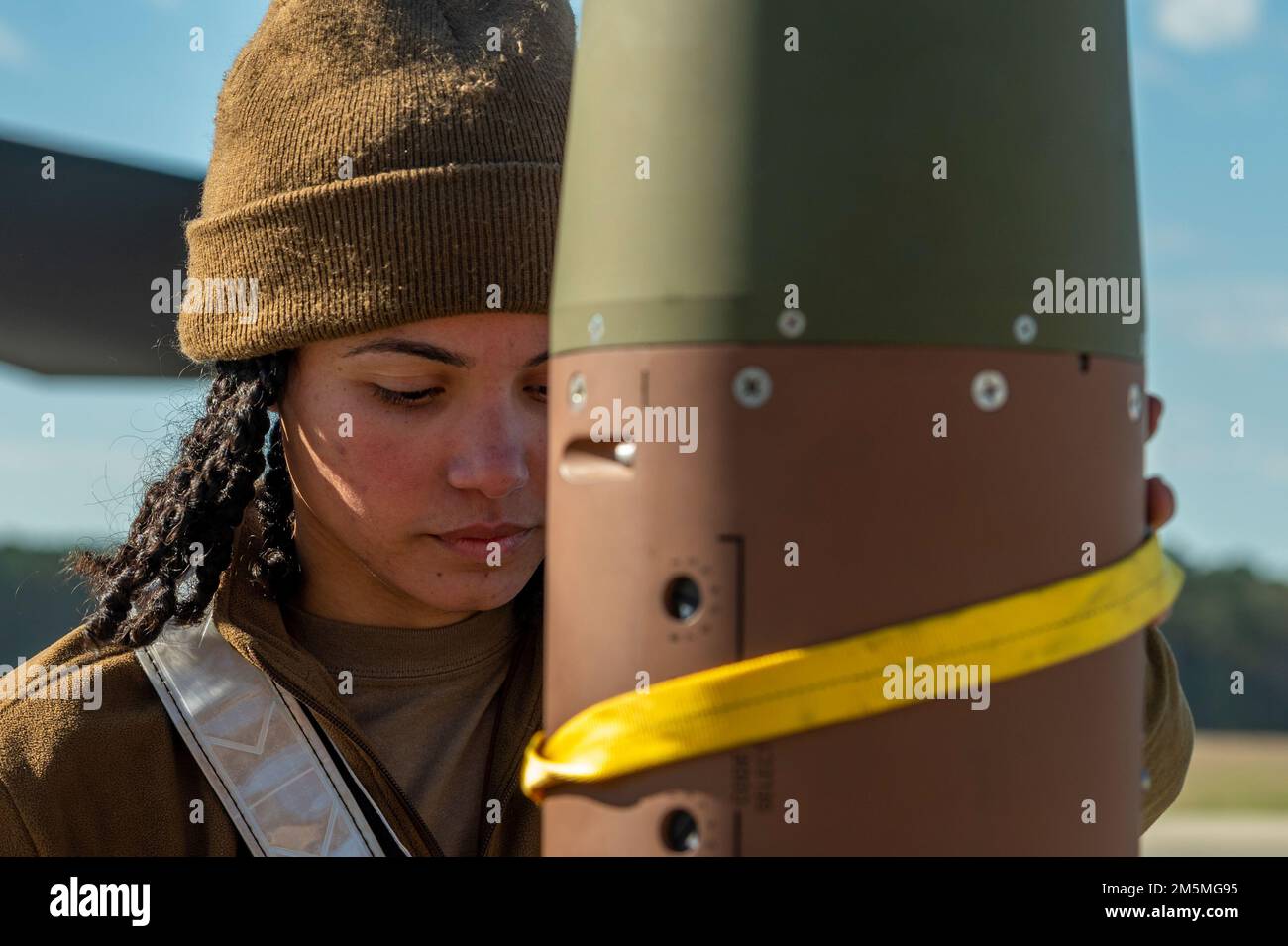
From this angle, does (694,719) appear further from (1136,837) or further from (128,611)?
(128,611)

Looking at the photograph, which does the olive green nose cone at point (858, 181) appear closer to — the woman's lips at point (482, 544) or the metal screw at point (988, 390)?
the metal screw at point (988, 390)

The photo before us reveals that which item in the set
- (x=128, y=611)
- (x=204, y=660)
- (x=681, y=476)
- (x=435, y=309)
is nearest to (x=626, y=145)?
(x=681, y=476)

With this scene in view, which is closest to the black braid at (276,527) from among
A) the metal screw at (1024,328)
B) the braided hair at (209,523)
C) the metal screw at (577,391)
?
the braided hair at (209,523)

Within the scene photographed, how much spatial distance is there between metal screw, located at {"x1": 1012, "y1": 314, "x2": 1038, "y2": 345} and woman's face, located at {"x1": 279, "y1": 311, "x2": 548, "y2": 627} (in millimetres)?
1007

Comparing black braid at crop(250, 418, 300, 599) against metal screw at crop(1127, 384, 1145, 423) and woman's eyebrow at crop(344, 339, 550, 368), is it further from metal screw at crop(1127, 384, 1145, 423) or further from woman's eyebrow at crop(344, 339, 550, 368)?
metal screw at crop(1127, 384, 1145, 423)

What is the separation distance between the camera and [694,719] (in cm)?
98

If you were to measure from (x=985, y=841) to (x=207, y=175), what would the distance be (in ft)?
5.79

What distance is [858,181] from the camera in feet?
3.22

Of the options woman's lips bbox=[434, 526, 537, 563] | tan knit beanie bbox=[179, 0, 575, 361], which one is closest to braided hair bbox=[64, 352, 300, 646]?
tan knit beanie bbox=[179, 0, 575, 361]

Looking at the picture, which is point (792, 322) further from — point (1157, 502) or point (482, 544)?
point (482, 544)

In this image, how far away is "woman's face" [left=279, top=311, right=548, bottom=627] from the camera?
76.0 inches

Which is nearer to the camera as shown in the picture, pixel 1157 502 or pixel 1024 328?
pixel 1024 328

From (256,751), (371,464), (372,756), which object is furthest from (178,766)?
(371,464)

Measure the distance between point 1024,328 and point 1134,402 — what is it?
147 millimetres
